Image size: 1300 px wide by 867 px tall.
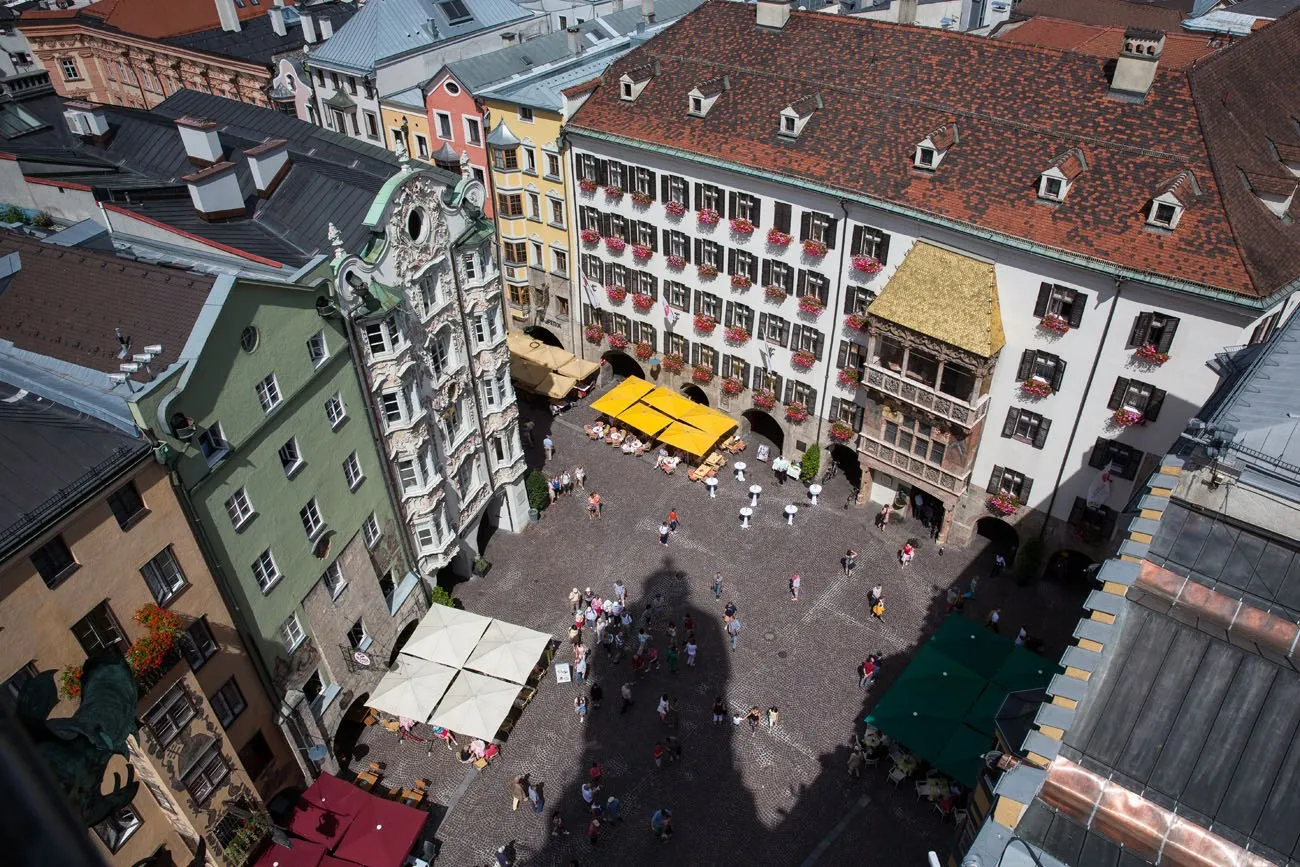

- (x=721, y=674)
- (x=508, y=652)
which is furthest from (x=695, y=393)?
(x=508, y=652)

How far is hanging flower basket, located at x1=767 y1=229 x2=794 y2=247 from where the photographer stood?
46906mm

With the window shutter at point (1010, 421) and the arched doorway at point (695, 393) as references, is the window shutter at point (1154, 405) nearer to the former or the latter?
the window shutter at point (1010, 421)

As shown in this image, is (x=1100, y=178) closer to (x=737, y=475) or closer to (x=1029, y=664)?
(x=1029, y=664)

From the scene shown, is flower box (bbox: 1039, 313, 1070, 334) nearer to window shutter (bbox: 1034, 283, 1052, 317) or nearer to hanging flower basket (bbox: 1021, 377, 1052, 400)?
window shutter (bbox: 1034, 283, 1052, 317)

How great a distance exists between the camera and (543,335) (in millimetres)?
64125

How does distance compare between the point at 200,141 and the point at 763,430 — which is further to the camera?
the point at 763,430

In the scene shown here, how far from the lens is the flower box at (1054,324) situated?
39500 millimetres

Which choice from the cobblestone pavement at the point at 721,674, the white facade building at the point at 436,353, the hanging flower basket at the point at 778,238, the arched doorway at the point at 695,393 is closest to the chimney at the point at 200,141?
the white facade building at the point at 436,353

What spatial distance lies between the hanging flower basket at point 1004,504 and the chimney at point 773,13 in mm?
26868

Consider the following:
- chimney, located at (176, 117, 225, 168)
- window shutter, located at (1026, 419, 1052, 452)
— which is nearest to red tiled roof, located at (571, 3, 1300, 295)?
window shutter, located at (1026, 419, 1052, 452)

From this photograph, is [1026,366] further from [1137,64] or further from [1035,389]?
[1137,64]

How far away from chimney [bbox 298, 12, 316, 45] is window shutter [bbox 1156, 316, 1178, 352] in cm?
5833

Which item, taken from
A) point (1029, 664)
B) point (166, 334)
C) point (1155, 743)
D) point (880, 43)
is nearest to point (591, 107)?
point (880, 43)

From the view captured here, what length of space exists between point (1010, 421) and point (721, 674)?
1748 centimetres
